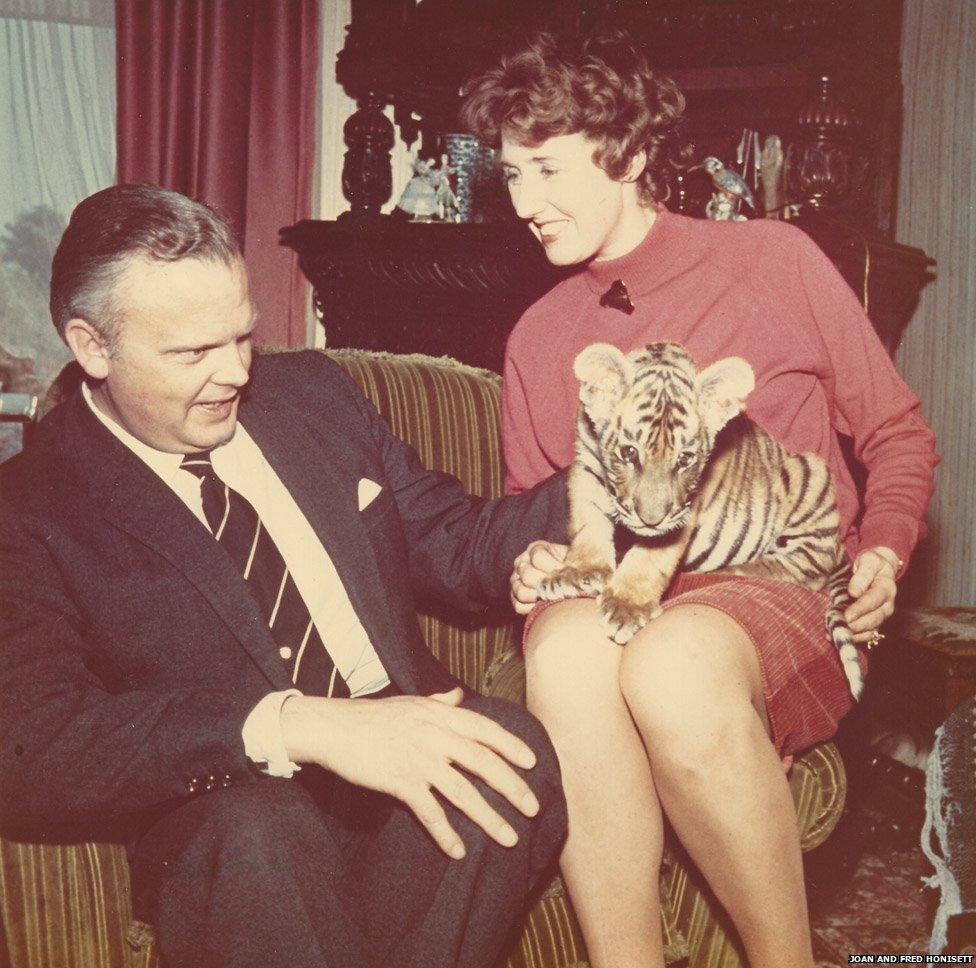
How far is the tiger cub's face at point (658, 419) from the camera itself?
54.5 inches

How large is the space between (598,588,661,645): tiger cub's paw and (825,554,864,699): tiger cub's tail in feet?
0.90

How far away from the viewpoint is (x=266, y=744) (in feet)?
4.15

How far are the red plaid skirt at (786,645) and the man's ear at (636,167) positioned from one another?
24.5 inches

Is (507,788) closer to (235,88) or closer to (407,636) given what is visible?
(407,636)

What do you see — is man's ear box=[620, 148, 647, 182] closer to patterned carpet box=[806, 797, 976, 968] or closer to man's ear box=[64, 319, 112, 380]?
man's ear box=[64, 319, 112, 380]

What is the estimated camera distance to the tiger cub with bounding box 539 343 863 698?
1.39m

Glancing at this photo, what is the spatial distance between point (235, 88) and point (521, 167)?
1699 millimetres

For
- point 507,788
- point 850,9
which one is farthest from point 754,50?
point 507,788

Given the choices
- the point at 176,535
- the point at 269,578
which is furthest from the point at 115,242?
the point at 269,578

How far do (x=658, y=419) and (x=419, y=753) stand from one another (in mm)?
500

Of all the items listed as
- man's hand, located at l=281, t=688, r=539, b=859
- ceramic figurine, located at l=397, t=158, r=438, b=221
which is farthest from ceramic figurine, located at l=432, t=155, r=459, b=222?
man's hand, located at l=281, t=688, r=539, b=859

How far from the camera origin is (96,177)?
3.22 metres

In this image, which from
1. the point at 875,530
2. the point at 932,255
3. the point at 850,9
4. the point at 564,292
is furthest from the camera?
the point at 932,255

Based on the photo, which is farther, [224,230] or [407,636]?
[407,636]
